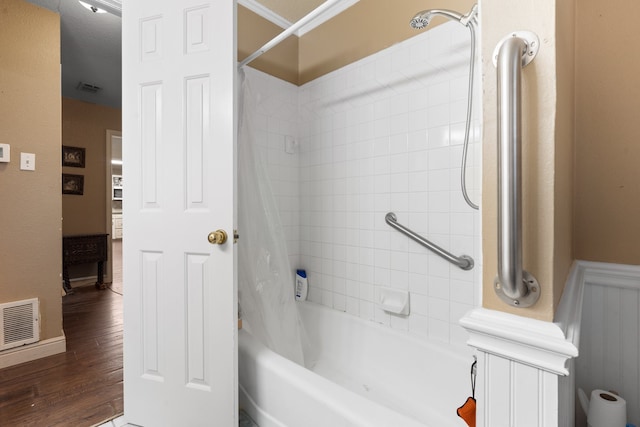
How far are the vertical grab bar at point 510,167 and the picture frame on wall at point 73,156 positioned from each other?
4.39 m

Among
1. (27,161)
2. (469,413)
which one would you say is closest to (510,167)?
(469,413)

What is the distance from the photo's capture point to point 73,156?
3.45 meters

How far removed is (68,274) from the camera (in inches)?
132

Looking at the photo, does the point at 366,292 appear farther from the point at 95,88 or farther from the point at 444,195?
the point at 95,88

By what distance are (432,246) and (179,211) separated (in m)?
1.16

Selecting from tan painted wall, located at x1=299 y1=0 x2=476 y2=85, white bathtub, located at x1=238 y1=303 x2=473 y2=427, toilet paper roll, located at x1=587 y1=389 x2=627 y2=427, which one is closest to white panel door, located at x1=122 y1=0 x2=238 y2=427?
white bathtub, located at x1=238 y1=303 x2=473 y2=427

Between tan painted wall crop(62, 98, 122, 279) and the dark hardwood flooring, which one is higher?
tan painted wall crop(62, 98, 122, 279)

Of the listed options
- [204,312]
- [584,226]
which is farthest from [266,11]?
[584,226]

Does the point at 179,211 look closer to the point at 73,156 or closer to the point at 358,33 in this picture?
the point at 358,33

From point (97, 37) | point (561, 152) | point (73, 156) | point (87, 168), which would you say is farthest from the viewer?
point (87, 168)

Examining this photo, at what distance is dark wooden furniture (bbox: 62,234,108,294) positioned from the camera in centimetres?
314

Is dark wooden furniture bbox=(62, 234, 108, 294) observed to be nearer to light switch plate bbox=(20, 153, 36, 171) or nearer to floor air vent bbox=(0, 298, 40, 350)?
floor air vent bbox=(0, 298, 40, 350)

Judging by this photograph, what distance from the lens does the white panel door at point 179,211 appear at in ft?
3.81

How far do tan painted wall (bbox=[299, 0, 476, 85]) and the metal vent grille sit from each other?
2.61 m
